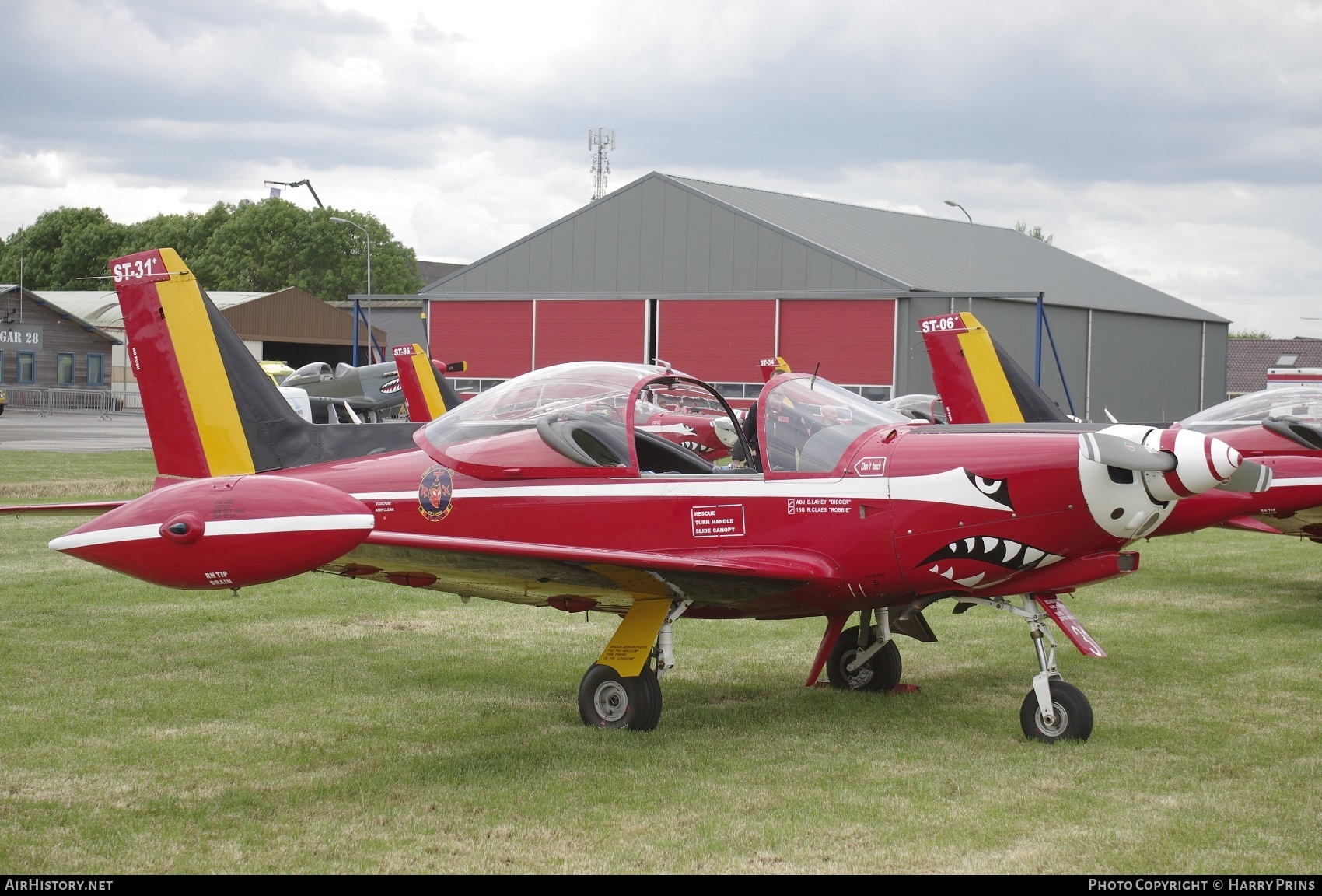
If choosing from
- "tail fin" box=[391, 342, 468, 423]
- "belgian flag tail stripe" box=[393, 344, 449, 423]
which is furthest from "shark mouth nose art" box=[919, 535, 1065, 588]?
"belgian flag tail stripe" box=[393, 344, 449, 423]

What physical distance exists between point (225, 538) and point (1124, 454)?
3.91 m

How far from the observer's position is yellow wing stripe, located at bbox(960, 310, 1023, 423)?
11664mm

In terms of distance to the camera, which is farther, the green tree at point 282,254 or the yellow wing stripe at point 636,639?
the green tree at point 282,254

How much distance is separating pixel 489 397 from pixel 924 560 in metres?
2.65

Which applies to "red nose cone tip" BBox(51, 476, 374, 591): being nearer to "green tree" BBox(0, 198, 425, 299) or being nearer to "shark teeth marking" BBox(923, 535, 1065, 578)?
"shark teeth marking" BBox(923, 535, 1065, 578)

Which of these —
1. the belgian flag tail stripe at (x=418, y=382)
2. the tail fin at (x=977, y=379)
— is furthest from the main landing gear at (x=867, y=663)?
the belgian flag tail stripe at (x=418, y=382)

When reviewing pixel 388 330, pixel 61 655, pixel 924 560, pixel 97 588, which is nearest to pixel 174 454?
pixel 61 655

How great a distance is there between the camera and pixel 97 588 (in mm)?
11008

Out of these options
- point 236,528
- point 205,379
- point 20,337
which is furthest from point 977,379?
point 20,337

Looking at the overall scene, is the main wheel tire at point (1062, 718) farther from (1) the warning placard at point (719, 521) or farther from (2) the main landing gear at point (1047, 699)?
(1) the warning placard at point (719, 521)

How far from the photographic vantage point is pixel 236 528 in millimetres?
4887

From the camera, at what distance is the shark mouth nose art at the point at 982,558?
617 cm

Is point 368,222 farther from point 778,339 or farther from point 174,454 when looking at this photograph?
point 174,454

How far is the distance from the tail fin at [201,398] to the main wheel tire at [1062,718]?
13.9 ft
